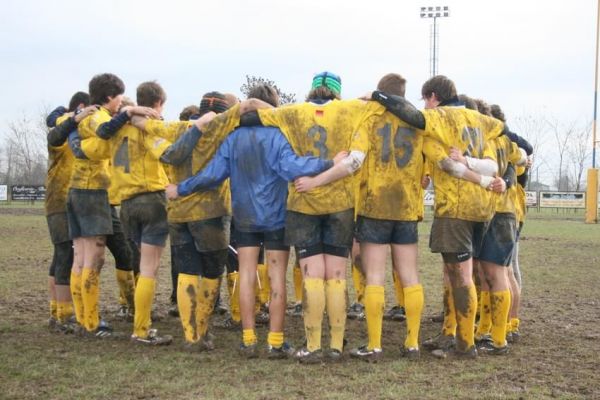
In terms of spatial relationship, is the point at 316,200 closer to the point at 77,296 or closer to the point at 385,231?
the point at 385,231

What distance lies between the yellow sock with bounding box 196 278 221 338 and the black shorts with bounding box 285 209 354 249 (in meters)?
0.92

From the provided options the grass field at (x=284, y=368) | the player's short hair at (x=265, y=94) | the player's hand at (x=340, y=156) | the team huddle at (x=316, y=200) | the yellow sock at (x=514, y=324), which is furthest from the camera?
the yellow sock at (x=514, y=324)

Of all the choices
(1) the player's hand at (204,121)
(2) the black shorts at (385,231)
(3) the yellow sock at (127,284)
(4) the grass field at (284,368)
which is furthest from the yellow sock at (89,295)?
(2) the black shorts at (385,231)

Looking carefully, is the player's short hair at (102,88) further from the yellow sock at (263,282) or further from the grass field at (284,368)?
the yellow sock at (263,282)

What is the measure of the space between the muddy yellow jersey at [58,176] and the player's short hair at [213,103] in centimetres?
161

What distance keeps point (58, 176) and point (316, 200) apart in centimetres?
310

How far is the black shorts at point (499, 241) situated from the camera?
5.76 metres

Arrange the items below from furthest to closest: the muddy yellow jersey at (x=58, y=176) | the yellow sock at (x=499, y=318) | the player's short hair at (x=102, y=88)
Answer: the muddy yellow jersey at (x=58, y=176)
the player's short hair at (x=102, y=88)
the yellow sock at (x=499, y=318)

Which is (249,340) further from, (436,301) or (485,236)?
(436,301)

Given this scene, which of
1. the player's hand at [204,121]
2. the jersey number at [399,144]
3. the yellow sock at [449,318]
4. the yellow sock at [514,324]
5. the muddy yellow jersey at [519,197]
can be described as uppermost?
the player's hand at [204,121]

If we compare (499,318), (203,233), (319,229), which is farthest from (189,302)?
(499,318)

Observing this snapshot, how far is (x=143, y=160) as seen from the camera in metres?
5.96

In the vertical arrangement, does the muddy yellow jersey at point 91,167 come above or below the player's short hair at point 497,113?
below

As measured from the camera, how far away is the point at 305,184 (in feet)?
17.0
